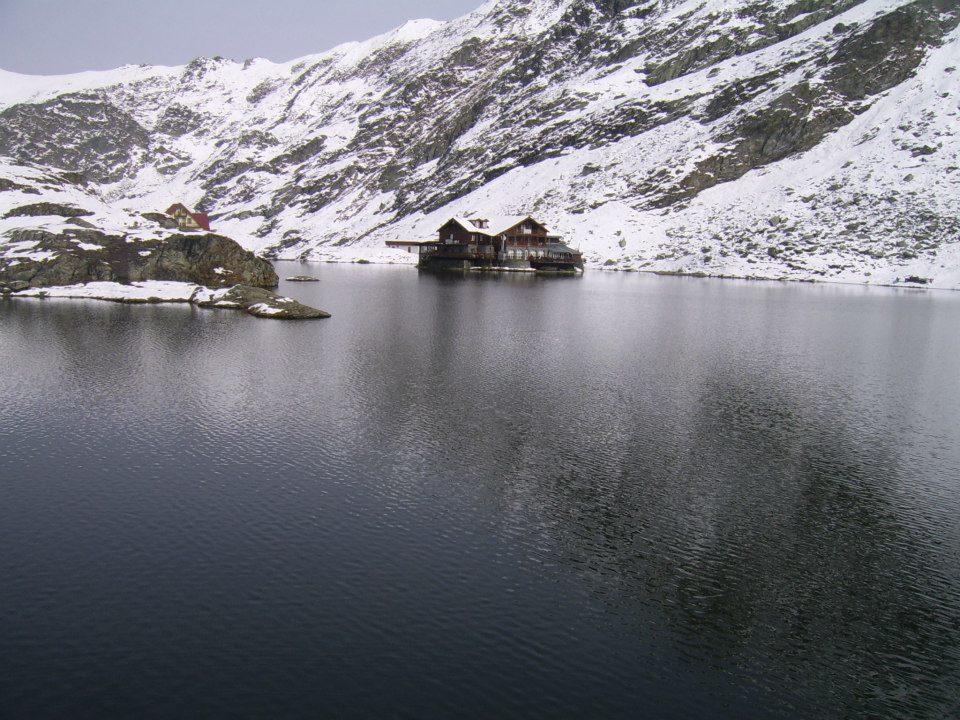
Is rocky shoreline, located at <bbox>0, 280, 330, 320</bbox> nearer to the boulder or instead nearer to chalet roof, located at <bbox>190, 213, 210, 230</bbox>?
the boulder

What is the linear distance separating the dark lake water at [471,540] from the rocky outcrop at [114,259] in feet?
123

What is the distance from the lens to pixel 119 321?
179 ft

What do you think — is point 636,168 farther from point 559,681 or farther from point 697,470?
point 559,681

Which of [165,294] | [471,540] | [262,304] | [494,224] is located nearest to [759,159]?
[494,224]

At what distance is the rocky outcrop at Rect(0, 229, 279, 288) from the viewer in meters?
72.0

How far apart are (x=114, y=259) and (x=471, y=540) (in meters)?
71.8

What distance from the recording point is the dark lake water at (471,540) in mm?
12703

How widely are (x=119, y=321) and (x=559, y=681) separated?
53.3m

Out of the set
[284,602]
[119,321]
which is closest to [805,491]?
[284,602]

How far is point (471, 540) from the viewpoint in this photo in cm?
1822

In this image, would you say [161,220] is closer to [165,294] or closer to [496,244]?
[165,294]

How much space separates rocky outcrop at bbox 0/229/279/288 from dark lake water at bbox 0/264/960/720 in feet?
123

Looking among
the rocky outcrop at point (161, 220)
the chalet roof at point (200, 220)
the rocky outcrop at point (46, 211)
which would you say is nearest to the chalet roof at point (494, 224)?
the chalet roof at point (200, 220)

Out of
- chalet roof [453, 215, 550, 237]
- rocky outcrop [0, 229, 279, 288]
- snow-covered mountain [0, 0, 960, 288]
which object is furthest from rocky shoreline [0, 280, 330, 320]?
chalet roof [453, 215, 550, 237]
